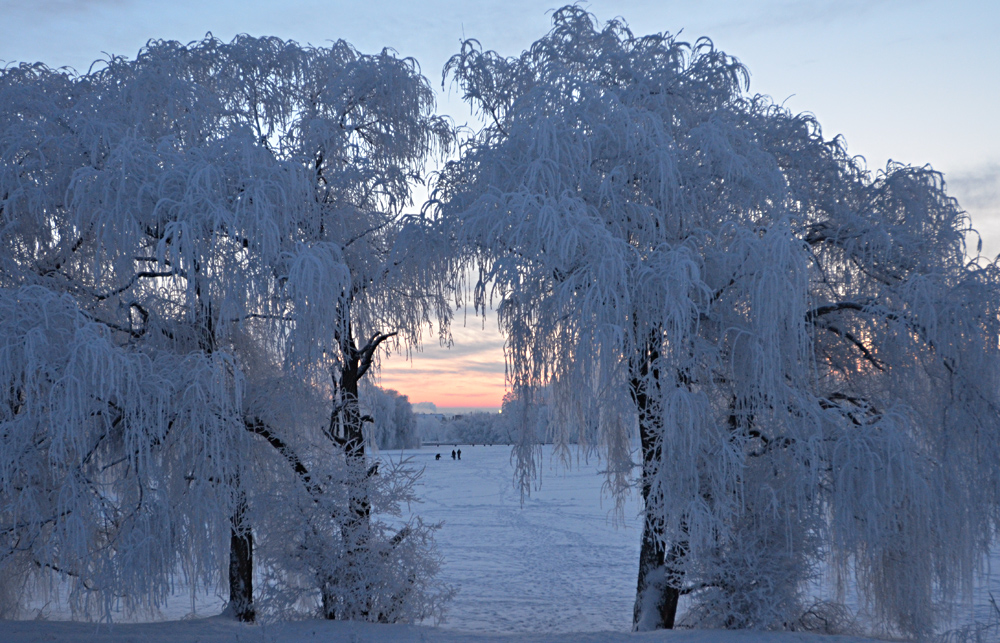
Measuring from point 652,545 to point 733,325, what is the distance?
9.84 feet

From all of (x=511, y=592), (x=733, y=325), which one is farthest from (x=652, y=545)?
(x=511, y=592)

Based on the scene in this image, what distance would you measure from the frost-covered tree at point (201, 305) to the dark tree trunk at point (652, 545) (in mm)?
2746

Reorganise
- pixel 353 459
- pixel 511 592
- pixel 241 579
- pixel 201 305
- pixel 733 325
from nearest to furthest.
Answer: pixel 733 325 < pixel 201 305 < pixel 353 459 < pixel 241 579 < pixel 511 592

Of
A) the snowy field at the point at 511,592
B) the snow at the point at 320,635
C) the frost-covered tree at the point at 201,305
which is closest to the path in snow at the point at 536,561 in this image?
the snowy field at the point at 511,592

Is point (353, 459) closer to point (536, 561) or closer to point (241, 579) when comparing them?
point (241, 579)

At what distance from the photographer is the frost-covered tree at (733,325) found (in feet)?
23.1

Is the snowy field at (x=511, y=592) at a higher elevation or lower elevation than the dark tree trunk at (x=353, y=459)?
lower

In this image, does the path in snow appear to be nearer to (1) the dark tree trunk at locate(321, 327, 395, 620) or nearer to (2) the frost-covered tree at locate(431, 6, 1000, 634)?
(2) the frost-covered tree at locate(431, 6, 1000, 634)

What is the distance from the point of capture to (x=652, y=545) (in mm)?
8766

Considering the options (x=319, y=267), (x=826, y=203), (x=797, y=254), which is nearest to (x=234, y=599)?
(x=319, y=267)

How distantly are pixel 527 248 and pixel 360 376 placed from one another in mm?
3775

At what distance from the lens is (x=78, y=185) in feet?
23.2

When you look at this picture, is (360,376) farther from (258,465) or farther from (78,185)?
(78,185)

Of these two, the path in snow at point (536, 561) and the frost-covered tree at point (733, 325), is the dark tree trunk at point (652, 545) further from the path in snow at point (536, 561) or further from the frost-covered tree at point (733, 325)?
the path in snow at point (536, 561)
